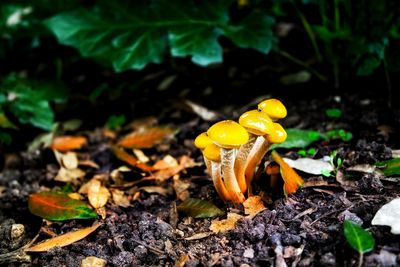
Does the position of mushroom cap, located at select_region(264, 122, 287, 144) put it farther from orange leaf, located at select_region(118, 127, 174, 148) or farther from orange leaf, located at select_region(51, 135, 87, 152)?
orange leaf, located at select_region(51, 135, 87, 152)

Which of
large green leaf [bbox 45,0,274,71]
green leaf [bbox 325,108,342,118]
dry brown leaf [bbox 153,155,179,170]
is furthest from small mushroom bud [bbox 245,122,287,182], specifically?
large green leaf [bbox 45,0,274,71]

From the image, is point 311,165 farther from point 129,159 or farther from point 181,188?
point 129,159

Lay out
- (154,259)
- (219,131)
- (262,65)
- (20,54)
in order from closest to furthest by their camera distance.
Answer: (219,131) < (154,259) < (262,65) < (20,54)

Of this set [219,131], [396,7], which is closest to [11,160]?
[219,131]

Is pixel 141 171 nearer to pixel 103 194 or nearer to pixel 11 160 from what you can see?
pixel 103 194

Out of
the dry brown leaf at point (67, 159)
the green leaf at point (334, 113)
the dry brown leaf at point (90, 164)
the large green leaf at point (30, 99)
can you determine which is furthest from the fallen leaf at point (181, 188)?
the large green leaf at point (30, 99)

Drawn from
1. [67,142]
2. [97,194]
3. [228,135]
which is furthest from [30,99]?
[228,135]
